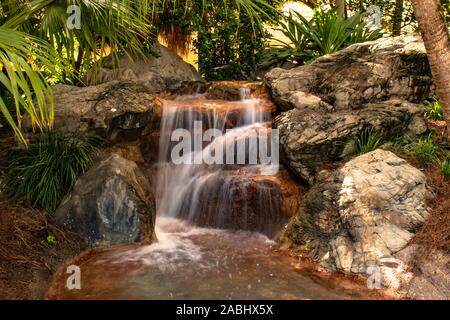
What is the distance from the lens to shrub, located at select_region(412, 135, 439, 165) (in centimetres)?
543

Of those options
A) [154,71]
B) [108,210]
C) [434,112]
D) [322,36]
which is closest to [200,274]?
[108,210]

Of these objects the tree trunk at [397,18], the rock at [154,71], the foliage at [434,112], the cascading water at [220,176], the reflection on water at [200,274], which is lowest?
the reflection on water at [200,274]

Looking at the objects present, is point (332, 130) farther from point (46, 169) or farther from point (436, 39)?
point (46, 169)

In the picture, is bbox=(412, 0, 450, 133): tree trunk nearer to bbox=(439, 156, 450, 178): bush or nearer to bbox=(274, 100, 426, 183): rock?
bbox=(439, 156, 450, 178): bush

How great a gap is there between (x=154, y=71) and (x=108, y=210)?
4.49 meters

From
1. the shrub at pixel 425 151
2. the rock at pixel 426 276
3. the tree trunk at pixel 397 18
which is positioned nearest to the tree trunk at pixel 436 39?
the shrub at pixel 425 151

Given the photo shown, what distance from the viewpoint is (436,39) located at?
509 cm

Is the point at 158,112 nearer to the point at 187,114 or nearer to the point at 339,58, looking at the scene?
the point at 187,114

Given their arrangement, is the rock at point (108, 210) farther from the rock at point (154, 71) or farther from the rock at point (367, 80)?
the rock at point (154, 71)

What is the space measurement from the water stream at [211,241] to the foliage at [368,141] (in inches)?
49.2

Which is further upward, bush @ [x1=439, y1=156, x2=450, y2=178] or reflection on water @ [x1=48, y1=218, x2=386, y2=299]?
bush @ [x1=439, y1=156, x2=450, y2=178]

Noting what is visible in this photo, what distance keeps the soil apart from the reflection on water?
18 centimetres

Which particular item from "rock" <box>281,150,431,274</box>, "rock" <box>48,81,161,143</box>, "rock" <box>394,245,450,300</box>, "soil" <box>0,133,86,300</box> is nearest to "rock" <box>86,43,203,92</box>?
"rock" <box>48,81,161,143</box>

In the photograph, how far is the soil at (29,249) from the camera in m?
4.02
